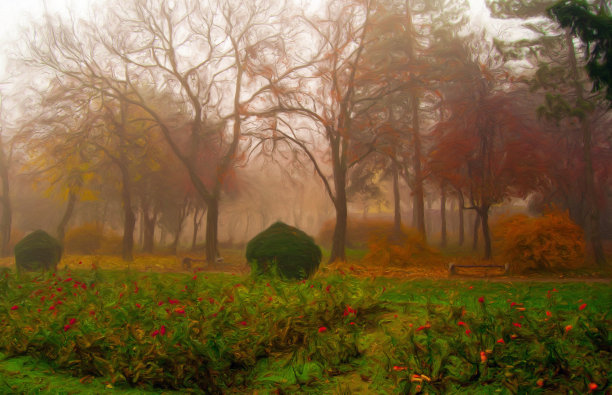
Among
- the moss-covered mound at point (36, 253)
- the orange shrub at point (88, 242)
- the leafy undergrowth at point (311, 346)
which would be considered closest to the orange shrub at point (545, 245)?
the leafy undergrowth at point (311, 346)

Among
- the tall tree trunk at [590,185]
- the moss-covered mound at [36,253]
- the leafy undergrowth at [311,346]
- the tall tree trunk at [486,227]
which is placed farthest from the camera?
the tall tree trunk at [486,227]

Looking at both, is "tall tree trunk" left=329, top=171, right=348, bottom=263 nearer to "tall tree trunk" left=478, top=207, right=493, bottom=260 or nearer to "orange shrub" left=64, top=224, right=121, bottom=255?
"tall tree trunk" left=478, top=207, right=493, bottom=260

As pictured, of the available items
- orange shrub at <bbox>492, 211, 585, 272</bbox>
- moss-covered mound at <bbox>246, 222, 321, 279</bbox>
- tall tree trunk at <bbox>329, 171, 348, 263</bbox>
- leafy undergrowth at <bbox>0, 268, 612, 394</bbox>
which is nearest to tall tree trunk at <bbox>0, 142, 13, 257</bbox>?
tall tree trunk at <bbox>329, 171, 348, 263</bbox>

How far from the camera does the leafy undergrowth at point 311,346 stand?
3371mm

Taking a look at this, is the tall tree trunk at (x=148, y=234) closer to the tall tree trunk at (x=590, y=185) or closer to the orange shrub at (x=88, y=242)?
the orange shrub at (x=88, y=242)

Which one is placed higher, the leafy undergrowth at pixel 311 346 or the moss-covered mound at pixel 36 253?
the moss-covered mound at pixel 36 253

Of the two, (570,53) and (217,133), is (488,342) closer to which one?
(570,53)

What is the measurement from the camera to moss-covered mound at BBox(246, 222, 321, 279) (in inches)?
372

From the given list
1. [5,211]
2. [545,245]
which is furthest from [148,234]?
[545,245]

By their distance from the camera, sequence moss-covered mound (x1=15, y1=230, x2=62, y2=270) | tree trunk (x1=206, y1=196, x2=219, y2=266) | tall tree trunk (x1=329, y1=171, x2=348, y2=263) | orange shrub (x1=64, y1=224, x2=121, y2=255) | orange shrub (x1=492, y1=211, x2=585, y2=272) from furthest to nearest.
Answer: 1. orange shrub (x1=64, y1=224, x2=121, y2=255)
2. tree trunk (x1=206, y1=196, x2=219, y2=266)
3. tall tree trunk (x1=329, y1=171, x2=348, y2=263)
4. moss-covered mound (x1=15, y1=230, x2=62, y2=270)
5. orange shrub (x1=492, y1=211, x2=585, y2=272)

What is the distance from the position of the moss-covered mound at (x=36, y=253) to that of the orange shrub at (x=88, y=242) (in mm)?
6285

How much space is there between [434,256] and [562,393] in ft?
36.5

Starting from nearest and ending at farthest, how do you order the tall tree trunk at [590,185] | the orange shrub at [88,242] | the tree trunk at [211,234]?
1. the tall tree trunk at [590,185]
2. the tree trunk at [211,234]
3. the orange shrub at [88,242]

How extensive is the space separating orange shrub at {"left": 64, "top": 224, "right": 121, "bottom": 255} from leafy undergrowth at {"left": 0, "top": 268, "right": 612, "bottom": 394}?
51.6 feet
